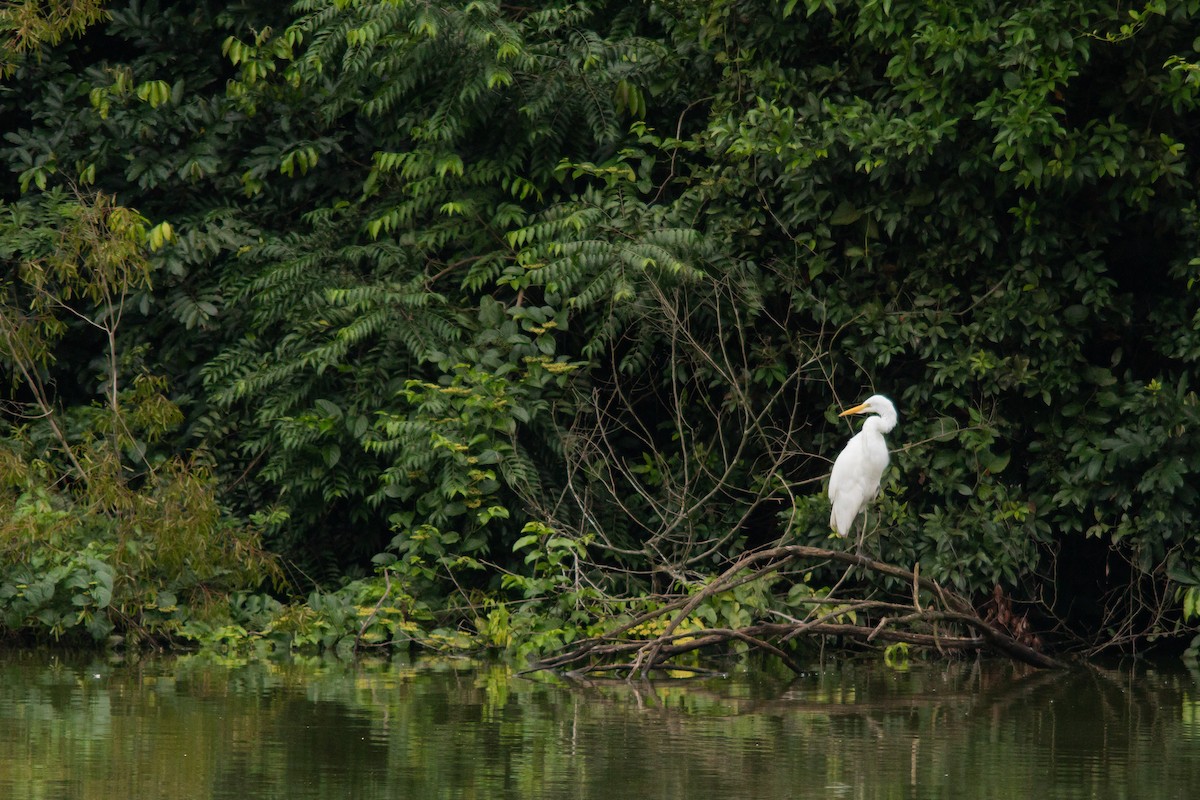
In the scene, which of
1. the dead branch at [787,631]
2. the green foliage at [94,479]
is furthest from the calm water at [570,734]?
the green foliage at [94,479]

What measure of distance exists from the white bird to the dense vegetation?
441mm

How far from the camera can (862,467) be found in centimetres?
925

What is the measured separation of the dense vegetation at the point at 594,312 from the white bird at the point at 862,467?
0.44 meters

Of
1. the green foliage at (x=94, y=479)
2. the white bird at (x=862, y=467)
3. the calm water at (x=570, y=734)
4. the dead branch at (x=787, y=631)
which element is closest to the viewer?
the calm water at (x=570, y=734)

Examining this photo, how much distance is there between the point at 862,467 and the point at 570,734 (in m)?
3.31

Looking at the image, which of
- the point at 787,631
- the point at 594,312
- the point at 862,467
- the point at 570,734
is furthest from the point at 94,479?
the point at 862,467

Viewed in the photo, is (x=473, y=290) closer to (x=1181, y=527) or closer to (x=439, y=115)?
(x=439, y=115)

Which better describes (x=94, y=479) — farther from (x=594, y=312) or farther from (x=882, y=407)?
(x=882, y=407)

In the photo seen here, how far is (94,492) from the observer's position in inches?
393

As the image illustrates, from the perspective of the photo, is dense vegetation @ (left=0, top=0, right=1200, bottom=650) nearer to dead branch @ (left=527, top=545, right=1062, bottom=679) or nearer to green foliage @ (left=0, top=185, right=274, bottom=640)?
green foliage @ (left=0, top=185, right=274, bottom=640)

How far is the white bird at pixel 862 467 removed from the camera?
30.3ft

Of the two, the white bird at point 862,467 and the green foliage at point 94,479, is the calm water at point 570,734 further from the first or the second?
the white bird at point 862,467

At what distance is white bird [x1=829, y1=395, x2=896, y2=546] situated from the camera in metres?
9.23

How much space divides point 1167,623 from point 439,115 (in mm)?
5863
